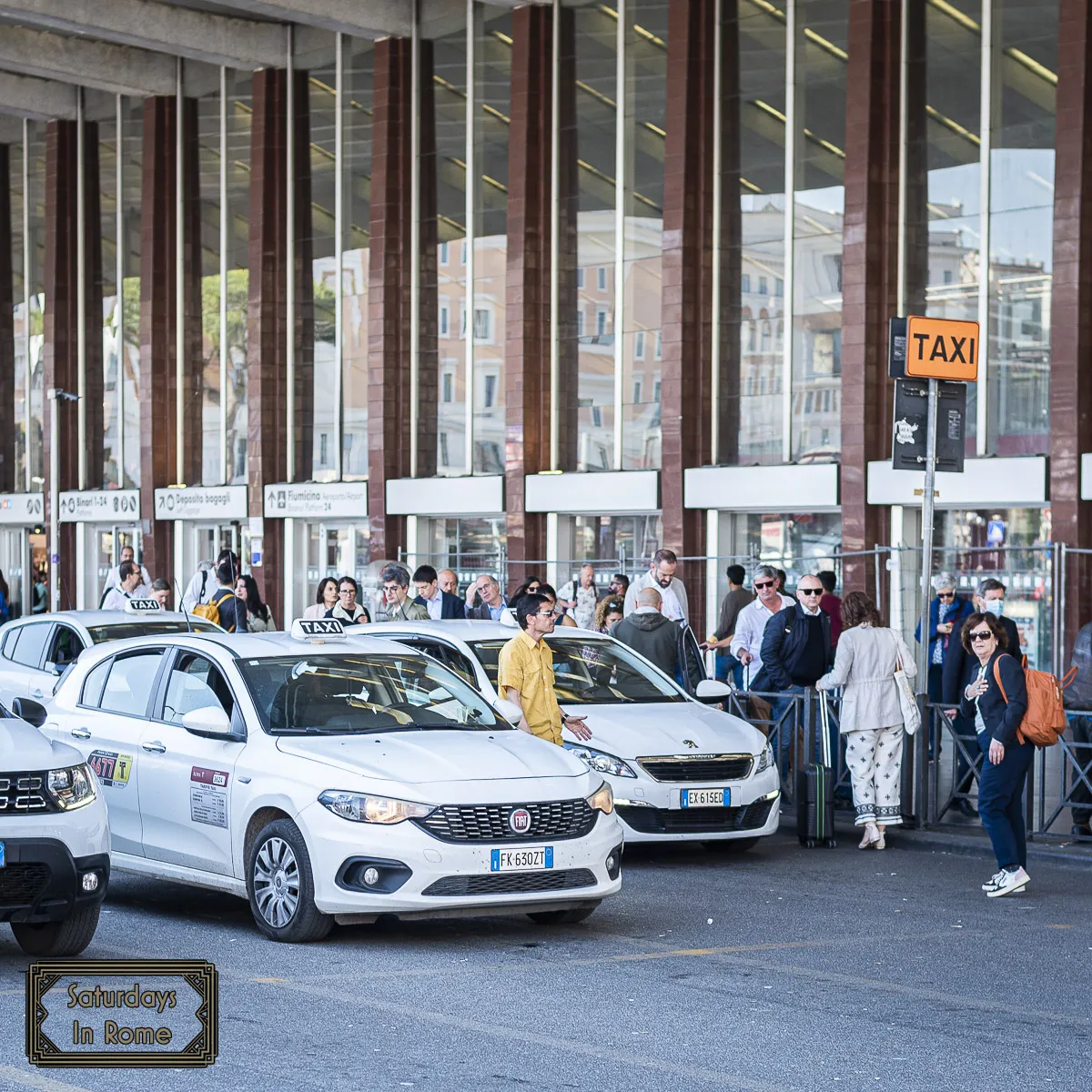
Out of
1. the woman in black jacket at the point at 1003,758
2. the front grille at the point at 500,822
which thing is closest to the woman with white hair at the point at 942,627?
the woman in black jacket at the point at 1003,758

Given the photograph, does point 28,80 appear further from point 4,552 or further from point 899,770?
point 899,770

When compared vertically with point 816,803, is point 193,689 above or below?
above

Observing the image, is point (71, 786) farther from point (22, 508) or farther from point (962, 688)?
point (22, 508)

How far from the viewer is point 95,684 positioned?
37.0 feet

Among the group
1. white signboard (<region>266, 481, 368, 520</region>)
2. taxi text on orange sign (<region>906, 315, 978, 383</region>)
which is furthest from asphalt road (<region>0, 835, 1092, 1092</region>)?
white signboard (<region>266, 481, 368, 520</region>)

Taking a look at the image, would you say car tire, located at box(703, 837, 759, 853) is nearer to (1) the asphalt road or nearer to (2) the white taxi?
(1) the asphalt road

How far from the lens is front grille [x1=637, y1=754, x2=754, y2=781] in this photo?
12.4 m

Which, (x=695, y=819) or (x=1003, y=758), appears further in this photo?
(x=695, y=819)

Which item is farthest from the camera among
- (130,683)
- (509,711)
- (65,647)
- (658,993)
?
(65,647)

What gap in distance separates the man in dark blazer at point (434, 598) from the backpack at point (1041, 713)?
8.14 meters

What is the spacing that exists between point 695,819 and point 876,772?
1.75 meters

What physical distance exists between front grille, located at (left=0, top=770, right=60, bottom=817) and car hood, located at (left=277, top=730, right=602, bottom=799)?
1.47 meters

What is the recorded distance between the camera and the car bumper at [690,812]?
40.4ft

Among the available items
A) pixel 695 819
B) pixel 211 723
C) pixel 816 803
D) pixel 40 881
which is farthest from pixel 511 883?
pixel 816 803
